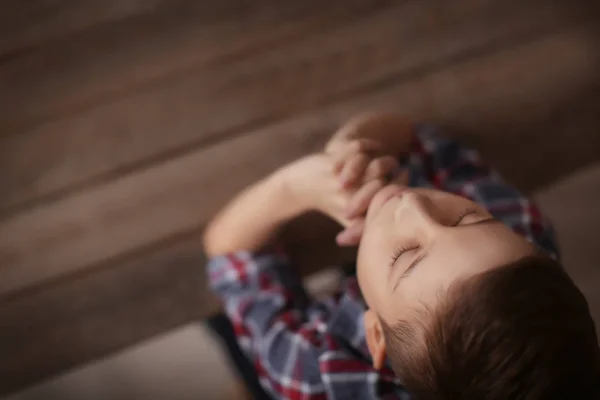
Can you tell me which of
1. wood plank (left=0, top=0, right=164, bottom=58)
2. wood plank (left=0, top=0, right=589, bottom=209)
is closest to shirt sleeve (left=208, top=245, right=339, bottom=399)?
wood plank (left=0, top=0, right=589, bottom=209)

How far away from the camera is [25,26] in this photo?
873 millimetres

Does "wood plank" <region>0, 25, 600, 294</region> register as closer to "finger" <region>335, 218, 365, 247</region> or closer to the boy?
the boy

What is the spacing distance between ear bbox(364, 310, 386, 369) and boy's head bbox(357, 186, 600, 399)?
0.04 meters

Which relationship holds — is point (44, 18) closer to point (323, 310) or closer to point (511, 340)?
point (323, 310)

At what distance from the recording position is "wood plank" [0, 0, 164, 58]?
87 cm

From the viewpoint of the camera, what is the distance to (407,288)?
528mm

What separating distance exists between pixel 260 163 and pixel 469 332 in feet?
1.68

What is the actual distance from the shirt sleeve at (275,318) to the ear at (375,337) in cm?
11

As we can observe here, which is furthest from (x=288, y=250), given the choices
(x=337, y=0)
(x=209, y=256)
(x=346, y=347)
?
(x=337, y=0)

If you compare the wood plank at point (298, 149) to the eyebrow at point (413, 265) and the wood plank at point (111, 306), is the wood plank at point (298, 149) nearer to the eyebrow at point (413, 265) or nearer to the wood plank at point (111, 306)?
the wood plank at point (111, 306)

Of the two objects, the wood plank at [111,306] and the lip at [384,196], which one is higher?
the lip at [384,196]

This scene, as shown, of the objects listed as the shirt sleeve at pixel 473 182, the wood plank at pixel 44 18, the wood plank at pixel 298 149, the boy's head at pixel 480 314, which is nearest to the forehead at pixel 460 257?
the boy's head at pixel 480 314

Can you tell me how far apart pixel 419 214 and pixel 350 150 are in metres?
0.19

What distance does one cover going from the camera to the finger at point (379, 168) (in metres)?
0.68
